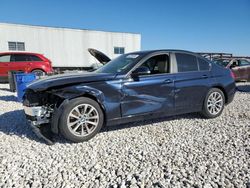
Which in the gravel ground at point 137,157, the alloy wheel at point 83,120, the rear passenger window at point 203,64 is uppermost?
the rear passenger window at point 203,64

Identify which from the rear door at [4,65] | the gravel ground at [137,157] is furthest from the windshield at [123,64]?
the rear door at [4,65]

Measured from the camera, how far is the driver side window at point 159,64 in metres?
4.12

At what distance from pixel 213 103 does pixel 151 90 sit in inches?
64.2

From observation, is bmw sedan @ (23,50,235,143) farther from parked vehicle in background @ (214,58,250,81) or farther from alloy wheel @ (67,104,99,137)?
parked vehicle in background @ (214,58,250,81)

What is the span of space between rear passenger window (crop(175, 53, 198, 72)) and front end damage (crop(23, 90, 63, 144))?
7.87 ft

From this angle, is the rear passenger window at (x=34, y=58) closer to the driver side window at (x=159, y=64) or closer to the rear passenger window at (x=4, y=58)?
the rear passenger window at (x=4, y=58)

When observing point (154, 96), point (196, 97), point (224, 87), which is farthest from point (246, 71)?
point (154, 96)

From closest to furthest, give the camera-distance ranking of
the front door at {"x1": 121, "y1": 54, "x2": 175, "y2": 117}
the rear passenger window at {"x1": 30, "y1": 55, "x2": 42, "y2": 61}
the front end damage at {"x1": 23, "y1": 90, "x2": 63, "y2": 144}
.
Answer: the front end damage at {"x1": 23, "y1": 90, "x2": 63, "y2": 144}, the front door at {"x1": 121, "y1": 54, "x2": 175, "y2": 117}, the rear passenger window at {"x1": 30, "y1": 55, "x2": 42, "y2": 61}

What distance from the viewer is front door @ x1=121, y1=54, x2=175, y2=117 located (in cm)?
369

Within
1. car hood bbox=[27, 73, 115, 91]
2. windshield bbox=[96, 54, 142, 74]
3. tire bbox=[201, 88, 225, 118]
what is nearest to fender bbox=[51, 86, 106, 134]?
car hood bbox=[27, 73, 115, 91]

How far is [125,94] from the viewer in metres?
3.64

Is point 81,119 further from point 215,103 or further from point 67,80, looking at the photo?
point 215,103

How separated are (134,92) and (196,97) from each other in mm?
1466

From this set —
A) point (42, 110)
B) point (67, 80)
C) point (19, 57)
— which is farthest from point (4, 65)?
point (67, 80)
